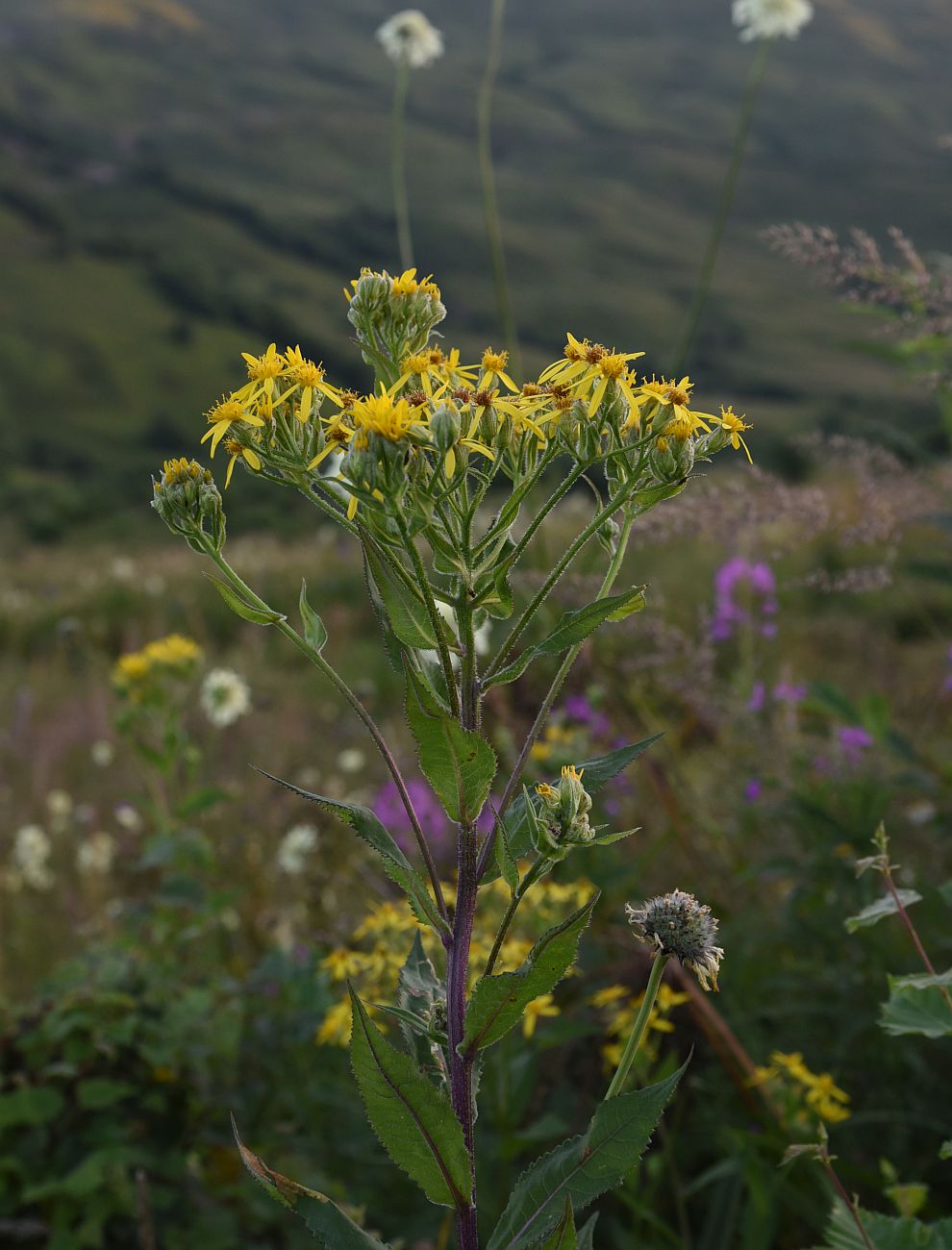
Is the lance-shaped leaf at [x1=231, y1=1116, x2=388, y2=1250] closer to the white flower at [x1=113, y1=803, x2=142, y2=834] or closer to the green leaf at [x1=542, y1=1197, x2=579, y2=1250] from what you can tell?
the green leaf at [x1=542, y1=1197, x2=579, y2=1250]

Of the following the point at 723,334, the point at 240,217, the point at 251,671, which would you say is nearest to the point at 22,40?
the point at 240,217

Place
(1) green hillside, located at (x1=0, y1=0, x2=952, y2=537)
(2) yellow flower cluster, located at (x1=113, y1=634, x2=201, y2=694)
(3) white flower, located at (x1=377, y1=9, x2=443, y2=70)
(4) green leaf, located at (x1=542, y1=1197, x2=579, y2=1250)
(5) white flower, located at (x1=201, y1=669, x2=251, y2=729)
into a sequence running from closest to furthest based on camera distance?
(4) green leaf, located at (x1=542, y1=1197, x2=579, y2=1250)
(2) yellow flower cluster, located at (x1=113, y1=634, x2=201, y2=694)
(5) white flower, located at (x1=201, y1=669, x2=251, y2=729)
(3) white flower, located at (x1=377, y1=9, x2=443, y2=70)
(1) green hillside, located at (x1=0, y1=0, x2=952, y2=537)

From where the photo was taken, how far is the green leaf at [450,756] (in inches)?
39.4

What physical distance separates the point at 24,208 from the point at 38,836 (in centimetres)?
9178

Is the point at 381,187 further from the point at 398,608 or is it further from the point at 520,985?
the point at 520,985

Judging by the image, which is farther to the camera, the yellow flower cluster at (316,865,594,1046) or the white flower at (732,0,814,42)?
the white flower at (732,0,814,42)

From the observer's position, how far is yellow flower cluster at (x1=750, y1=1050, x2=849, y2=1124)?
5.73 feet

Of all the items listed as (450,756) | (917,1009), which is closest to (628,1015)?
(917,1009)

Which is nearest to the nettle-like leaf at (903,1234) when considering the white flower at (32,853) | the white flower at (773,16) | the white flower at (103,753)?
the white flower at (32,853)

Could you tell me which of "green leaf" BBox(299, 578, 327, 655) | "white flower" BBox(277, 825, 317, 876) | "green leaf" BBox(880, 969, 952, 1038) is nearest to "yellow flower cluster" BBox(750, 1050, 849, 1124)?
"green leaf" BBox(880, 969, 952, 1038)

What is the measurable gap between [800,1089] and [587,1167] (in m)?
0.97

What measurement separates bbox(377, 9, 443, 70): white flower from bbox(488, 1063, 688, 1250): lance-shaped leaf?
380 cm

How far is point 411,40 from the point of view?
13.2ft

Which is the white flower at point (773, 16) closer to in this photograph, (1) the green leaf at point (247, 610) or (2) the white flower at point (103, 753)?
(2) the white flower at point (103, 753)
